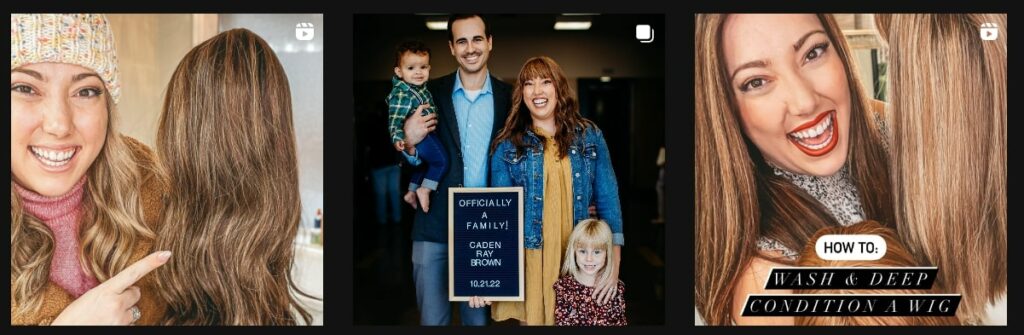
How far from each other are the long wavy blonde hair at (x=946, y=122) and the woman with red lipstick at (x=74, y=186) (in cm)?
429

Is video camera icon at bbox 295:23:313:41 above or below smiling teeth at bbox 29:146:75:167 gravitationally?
above

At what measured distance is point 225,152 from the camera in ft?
29.1

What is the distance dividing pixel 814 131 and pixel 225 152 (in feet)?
11.1

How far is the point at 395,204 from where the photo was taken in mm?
8891

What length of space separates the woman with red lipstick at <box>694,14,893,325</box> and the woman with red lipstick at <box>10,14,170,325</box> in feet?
10.5

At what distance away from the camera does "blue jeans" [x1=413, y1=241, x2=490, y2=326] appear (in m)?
8.96

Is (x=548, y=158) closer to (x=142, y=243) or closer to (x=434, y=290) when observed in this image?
(x=434, y=290)

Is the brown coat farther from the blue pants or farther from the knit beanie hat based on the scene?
the blue pants

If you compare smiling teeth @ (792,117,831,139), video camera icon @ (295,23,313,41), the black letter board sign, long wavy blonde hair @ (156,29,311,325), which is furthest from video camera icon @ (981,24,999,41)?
long wavy blonde hair @ (156,29,311,325)

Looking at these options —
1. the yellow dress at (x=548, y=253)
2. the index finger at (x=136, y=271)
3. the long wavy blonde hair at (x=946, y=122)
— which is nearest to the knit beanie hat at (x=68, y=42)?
the index finger at (x=136, y=271)

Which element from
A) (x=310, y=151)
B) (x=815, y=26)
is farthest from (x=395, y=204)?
(x=815, y=26)

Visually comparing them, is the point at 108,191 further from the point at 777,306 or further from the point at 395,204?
the point at 777,306

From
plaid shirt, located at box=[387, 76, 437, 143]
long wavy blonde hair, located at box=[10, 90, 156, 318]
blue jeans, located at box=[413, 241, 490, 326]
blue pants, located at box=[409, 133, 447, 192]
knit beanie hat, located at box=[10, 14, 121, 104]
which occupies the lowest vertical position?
blue jeans, located at box=[413, 241, 490, 326]

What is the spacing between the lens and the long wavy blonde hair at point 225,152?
8875 mm
